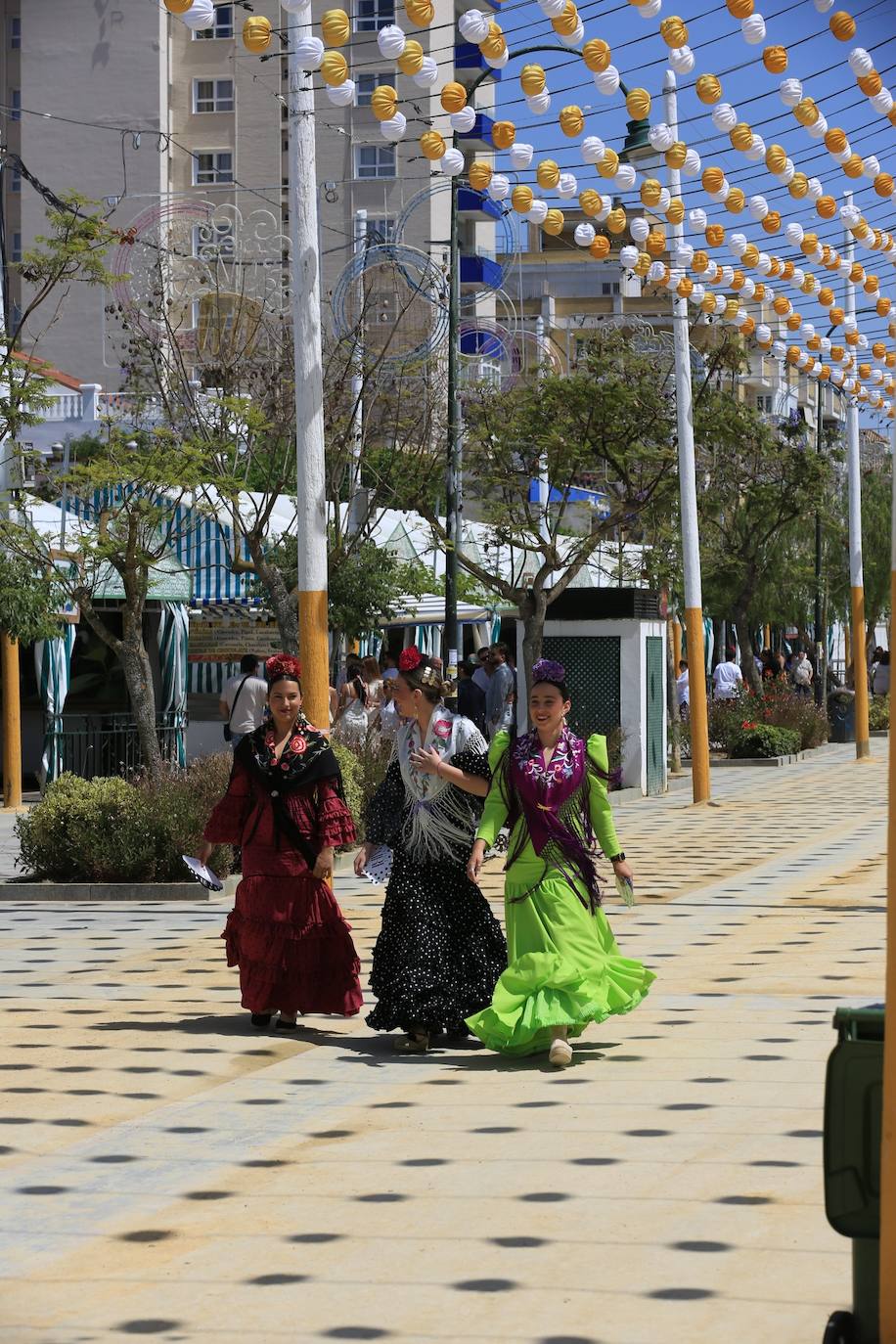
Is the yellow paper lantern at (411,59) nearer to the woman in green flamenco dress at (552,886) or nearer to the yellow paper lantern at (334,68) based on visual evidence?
the yellow paper lantern at (334,68)

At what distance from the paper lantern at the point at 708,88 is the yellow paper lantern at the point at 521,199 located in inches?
88.2

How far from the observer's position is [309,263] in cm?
1473

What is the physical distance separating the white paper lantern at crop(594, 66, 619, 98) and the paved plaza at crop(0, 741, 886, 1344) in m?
5.10

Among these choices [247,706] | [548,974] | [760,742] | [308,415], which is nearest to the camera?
[548,974]

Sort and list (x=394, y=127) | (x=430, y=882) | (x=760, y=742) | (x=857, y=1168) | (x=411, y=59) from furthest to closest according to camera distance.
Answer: (x=760, y=742) < (x=394, y=127) < (x=411, y=59) < (x=430, y=882) < (x=857, y=1168)

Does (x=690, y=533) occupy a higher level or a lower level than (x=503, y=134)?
lower

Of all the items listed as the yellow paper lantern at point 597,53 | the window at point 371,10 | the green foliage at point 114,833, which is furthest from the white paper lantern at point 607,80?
the window at point 371,10

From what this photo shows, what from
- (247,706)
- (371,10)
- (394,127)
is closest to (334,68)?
(394,127)

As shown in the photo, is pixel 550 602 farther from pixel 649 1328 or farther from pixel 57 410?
pixel 649 1328

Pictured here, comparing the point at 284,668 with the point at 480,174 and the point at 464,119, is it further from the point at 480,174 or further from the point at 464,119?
the point at 480,174

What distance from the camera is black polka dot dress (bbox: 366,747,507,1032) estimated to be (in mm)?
9633

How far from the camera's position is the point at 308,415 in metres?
14.6

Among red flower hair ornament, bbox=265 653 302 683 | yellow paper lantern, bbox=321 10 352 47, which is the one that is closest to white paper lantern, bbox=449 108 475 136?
yellow paper lantern, bbox=321 10 352 47

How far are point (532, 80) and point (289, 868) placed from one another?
17.9ft
